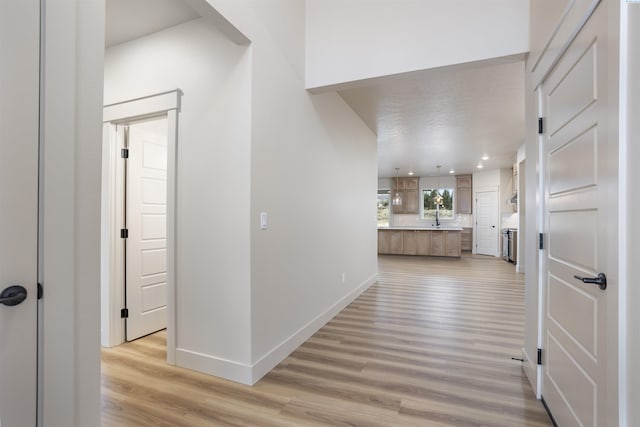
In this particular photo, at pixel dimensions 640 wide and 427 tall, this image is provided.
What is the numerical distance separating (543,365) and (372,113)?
12.2 feet

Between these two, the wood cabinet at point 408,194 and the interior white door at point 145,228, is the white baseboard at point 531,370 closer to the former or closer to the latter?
the interior white door at point 145,228

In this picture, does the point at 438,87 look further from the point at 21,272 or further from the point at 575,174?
the point at 21,272

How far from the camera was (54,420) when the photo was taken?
1.09 meters

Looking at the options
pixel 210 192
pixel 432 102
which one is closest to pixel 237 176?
pixel 210 192

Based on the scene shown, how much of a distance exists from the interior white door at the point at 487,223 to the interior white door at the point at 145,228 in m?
9.74

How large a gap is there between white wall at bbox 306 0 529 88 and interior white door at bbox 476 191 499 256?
867 centimetres

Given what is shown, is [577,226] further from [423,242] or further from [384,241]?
[384,241]

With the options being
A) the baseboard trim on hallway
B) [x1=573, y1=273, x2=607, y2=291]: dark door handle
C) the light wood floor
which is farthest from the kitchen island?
[x1=573, y1=273, x2=607, y2=291]: dark door handle

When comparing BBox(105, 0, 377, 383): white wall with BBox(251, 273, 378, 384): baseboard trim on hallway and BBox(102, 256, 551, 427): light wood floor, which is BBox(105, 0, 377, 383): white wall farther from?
BBox(102, 256, 551, 427): light wood floor

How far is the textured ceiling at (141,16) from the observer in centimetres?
239

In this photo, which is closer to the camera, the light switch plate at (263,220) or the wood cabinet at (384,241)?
the light switch plate at (263,220)

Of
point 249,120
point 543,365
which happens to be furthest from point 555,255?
point 249,120

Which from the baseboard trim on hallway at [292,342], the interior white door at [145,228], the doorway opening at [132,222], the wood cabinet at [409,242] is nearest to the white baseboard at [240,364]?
the baseboard trim on hallway at [292,342]

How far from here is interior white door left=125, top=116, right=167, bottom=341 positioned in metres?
3.11
